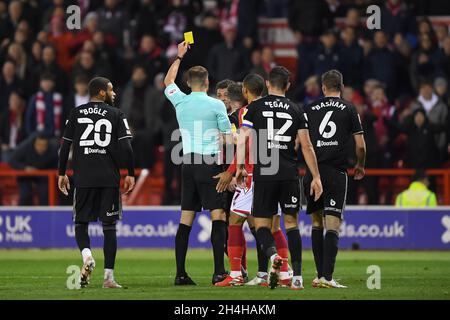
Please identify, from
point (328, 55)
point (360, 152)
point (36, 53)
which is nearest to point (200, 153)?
point (360, 152)

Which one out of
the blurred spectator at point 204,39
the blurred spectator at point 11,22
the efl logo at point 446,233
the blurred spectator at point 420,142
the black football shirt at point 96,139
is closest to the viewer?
the black football shirt at point 96,139

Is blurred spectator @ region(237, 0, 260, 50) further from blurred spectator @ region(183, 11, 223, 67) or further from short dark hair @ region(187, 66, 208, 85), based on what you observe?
short dark hair @ region(187, 66, 208, 85)

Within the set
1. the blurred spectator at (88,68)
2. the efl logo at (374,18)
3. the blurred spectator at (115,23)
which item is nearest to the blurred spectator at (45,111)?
the blurred spectator at (88,68)

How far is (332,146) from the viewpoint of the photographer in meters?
12.8

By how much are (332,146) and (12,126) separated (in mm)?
11680

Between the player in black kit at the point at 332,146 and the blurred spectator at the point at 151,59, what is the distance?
1012 centimetres

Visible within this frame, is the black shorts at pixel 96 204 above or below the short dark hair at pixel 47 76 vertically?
below

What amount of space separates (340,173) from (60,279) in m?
3.85

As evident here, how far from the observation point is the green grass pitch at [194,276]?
466 inches

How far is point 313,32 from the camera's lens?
22953mm

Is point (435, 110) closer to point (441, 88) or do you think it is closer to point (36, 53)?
point (441, 88)

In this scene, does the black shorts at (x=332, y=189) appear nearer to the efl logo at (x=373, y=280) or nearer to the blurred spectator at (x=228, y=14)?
the efl logo at (x=373, y=280)
